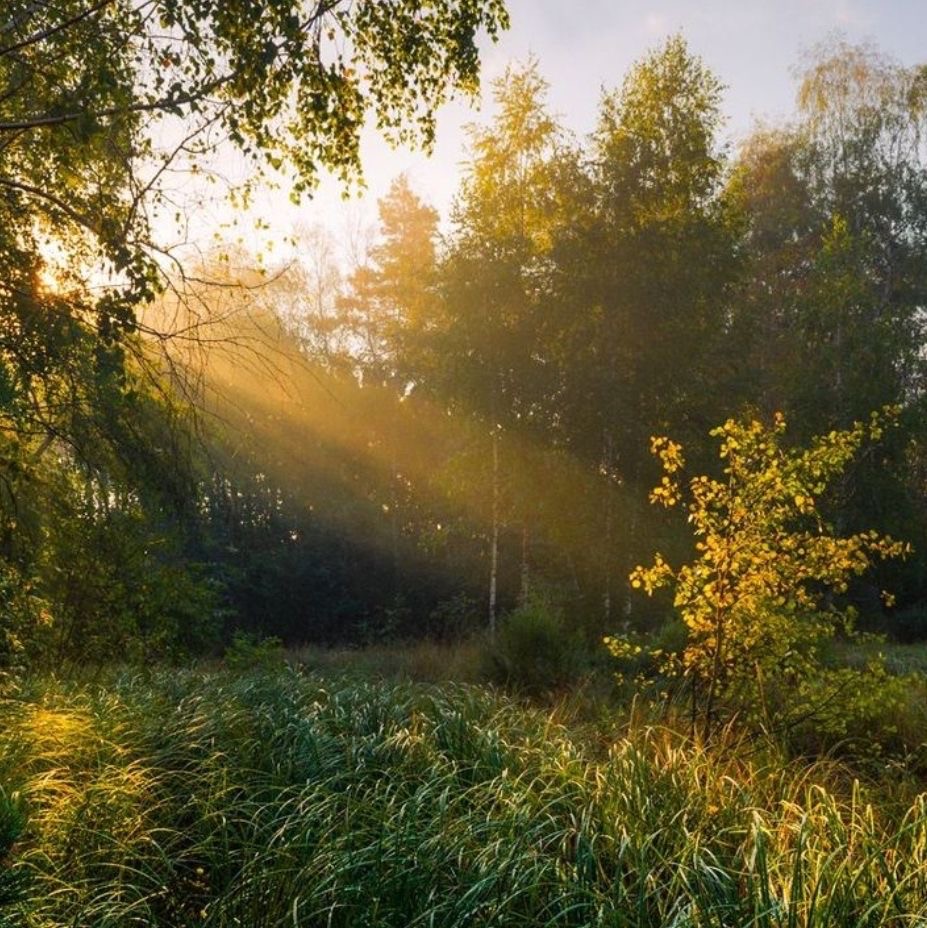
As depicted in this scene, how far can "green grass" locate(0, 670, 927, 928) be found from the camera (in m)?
3.09

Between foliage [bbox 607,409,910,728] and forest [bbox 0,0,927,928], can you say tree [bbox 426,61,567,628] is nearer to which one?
forest [bbox 0,0,927,928]

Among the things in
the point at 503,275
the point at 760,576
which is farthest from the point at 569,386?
the point at 760,576

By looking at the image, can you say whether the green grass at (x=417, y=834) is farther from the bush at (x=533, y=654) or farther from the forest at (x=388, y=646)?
the bush at (x=533, y=654)

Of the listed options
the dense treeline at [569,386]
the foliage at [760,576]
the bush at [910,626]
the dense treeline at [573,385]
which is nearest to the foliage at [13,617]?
the dense treeline at [569,386]

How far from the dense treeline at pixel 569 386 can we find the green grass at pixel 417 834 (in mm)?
3157

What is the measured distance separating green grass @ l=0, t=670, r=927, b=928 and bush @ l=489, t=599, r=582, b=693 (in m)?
5.50

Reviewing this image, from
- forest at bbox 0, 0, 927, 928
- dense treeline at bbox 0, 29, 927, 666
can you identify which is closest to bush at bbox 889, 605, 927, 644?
dense treeline at bbox 0, 29, 927, 666

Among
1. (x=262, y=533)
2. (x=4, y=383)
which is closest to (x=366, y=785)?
(x=4, y=383)

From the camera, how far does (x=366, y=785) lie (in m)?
4.69

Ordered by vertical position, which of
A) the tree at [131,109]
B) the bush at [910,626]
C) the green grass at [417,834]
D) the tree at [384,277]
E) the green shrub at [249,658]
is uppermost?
the tree at [384,277]

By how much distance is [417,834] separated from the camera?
3.73m

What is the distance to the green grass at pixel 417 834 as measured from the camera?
309cm

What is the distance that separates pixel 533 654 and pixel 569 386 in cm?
794

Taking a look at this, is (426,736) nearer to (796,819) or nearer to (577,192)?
A: (796,819)
